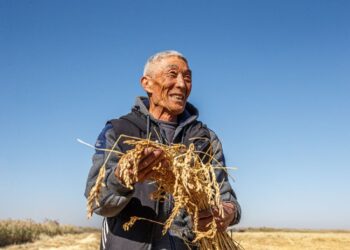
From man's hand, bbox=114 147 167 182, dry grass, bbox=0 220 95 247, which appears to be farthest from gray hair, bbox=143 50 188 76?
dry grass, bbox=0 220 95 247

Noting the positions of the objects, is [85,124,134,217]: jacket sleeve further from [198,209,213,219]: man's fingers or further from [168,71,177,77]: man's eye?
[168,71,177,77]: man's eye

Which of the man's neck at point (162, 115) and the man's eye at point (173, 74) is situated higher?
the man's eye at point (173, 74)

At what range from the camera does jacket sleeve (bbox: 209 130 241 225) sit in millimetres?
2490

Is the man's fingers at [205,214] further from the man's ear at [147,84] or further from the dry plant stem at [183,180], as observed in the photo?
the man's ear at [147,84]

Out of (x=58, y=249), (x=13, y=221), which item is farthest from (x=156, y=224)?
(x=13, y=221)

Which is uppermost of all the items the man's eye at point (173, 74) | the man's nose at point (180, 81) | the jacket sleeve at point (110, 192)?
the man's eye at point (173, 74)

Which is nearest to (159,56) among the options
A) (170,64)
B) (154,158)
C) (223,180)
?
(170,64)

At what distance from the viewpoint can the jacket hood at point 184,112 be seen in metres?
2.69

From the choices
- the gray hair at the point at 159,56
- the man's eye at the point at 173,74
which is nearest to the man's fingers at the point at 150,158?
the man's eye at the point at 173,74

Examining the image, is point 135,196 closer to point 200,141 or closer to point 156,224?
point 156,224

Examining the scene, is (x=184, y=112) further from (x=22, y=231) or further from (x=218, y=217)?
(x=22, y=231)

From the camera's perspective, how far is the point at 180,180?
2133 mm

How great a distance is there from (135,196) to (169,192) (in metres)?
0.20

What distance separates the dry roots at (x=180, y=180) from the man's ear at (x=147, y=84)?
2.25ft
